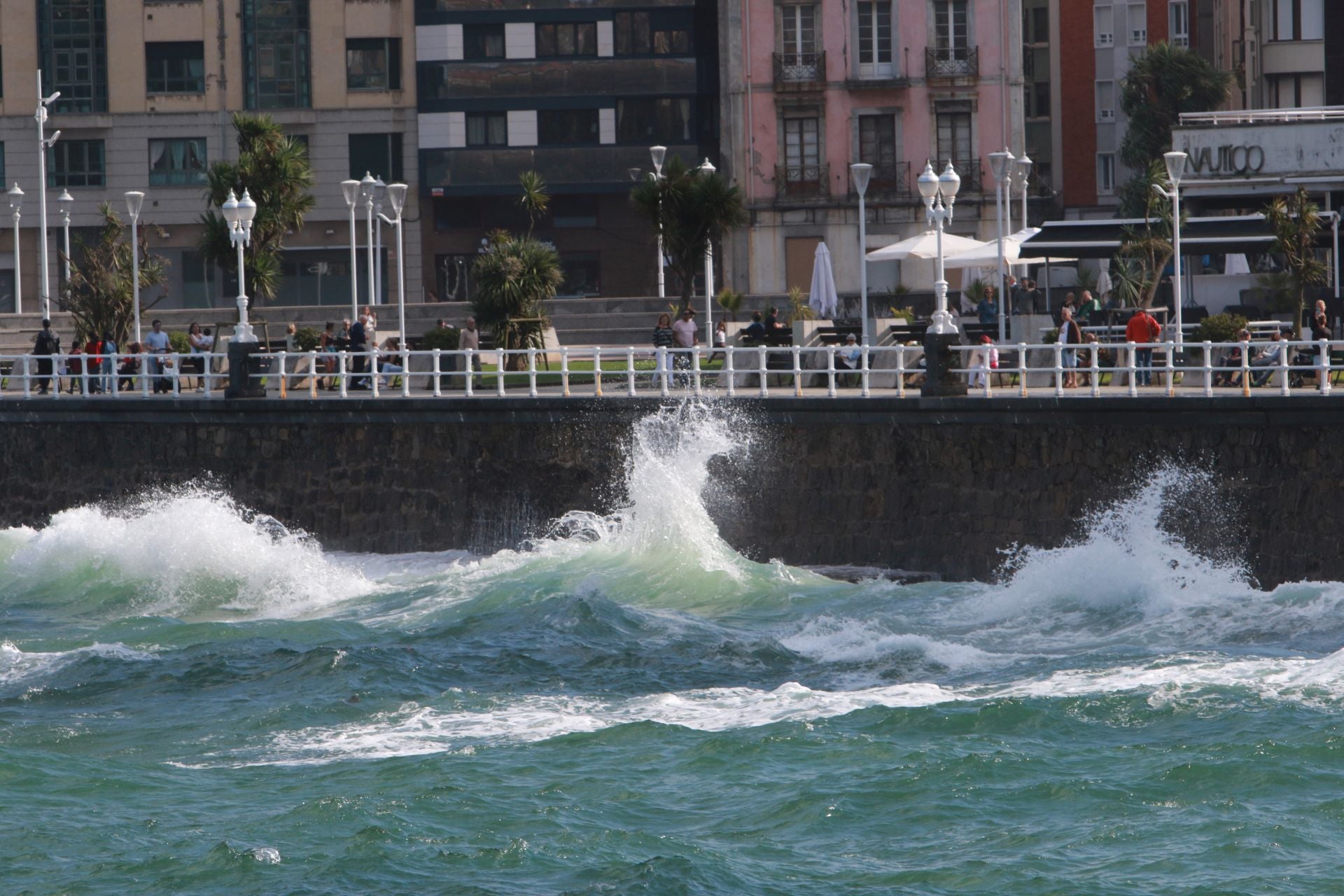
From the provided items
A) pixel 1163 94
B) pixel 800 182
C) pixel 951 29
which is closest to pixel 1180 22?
pixel 1163 94


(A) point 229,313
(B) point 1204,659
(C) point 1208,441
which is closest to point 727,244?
(A) point 229,313

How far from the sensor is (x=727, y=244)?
52.9 metres

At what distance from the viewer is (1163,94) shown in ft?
186

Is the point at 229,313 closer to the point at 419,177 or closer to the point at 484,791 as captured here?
the point at 419,177

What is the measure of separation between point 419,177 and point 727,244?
9.35 meters

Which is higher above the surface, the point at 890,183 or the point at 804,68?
the point at 804,68

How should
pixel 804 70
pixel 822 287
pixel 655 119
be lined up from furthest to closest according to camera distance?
pixel 655 119 → pixel 804 70 → pixel 822 287

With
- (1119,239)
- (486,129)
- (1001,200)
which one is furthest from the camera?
(486,129)

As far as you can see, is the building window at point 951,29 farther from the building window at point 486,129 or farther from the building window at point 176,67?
the building window at point 176,67

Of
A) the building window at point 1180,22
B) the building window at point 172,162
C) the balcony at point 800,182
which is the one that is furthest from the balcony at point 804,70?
the building window at point 172,162

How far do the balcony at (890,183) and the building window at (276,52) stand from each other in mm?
16044

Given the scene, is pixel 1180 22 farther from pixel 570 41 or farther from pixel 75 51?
pixel 75 51

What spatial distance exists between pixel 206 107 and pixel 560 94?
32.8 ft

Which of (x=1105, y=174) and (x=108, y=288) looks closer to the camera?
(x=108, y=288)
